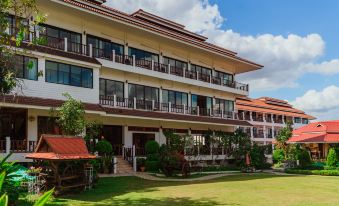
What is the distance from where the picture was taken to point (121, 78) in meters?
29.6

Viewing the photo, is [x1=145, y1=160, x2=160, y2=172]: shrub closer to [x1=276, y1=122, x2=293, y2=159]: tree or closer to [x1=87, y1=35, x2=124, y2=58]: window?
[x1=87, y1=35, x2=124, y2=58]: window

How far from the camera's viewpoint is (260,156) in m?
31.7

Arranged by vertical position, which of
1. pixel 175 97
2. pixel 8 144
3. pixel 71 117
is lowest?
pixel 8 144

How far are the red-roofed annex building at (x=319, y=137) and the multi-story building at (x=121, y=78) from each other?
30.9 ft

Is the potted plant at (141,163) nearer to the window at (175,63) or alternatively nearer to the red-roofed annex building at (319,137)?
the window at (175,63)

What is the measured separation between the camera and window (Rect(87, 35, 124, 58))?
27341 millimetres

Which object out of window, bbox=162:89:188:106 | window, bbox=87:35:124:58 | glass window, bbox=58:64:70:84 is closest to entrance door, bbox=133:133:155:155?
window, bbox=162:89:188:106

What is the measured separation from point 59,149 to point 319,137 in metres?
34.3

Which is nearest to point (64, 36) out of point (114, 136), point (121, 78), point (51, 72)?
point (51, 72)

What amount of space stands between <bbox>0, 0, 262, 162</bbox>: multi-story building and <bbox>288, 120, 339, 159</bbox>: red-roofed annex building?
9417 millimetres

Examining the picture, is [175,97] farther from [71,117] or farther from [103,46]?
[71,117]

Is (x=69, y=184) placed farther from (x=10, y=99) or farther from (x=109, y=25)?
(x=109, y=25)

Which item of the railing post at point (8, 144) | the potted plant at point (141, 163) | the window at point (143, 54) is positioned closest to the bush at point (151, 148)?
the potted plant at point (141, 163)

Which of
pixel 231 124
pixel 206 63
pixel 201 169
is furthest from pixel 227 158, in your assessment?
pixel 206 63
